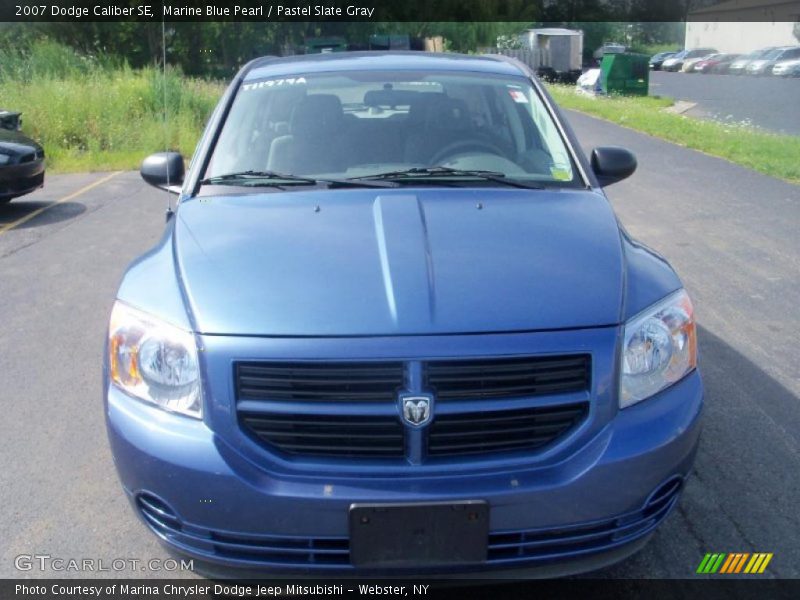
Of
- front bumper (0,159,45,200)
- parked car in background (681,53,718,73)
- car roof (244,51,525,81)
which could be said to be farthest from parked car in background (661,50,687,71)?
car roof (244,51,525,81)

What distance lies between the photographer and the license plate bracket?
2.41 metres

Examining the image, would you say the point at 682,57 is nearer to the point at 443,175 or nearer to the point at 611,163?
the point at 611,163

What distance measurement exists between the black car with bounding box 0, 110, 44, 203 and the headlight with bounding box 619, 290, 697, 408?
8.79 m

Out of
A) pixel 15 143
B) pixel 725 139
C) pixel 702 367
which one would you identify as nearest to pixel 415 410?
pixel 702 367

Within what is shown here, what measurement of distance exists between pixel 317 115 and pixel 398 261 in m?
1.60

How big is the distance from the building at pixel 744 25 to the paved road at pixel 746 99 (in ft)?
56.7

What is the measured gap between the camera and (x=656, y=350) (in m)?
2.77

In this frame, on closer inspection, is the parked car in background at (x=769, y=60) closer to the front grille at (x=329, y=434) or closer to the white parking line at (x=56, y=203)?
the white parking line at (x=56, y=203)

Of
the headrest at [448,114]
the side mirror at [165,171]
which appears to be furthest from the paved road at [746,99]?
the side mirror at [165,171]

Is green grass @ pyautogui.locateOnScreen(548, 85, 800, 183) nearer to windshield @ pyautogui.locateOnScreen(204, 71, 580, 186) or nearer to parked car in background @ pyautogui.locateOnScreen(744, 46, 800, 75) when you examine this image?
windshield @ pyautogui.locateOnScreen(204, 71, 580, 186)

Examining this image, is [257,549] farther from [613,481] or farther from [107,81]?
[107,81]

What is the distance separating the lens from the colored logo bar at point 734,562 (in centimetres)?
310

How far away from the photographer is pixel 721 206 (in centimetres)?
996

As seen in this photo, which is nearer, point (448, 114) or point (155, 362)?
point (155, 362)
